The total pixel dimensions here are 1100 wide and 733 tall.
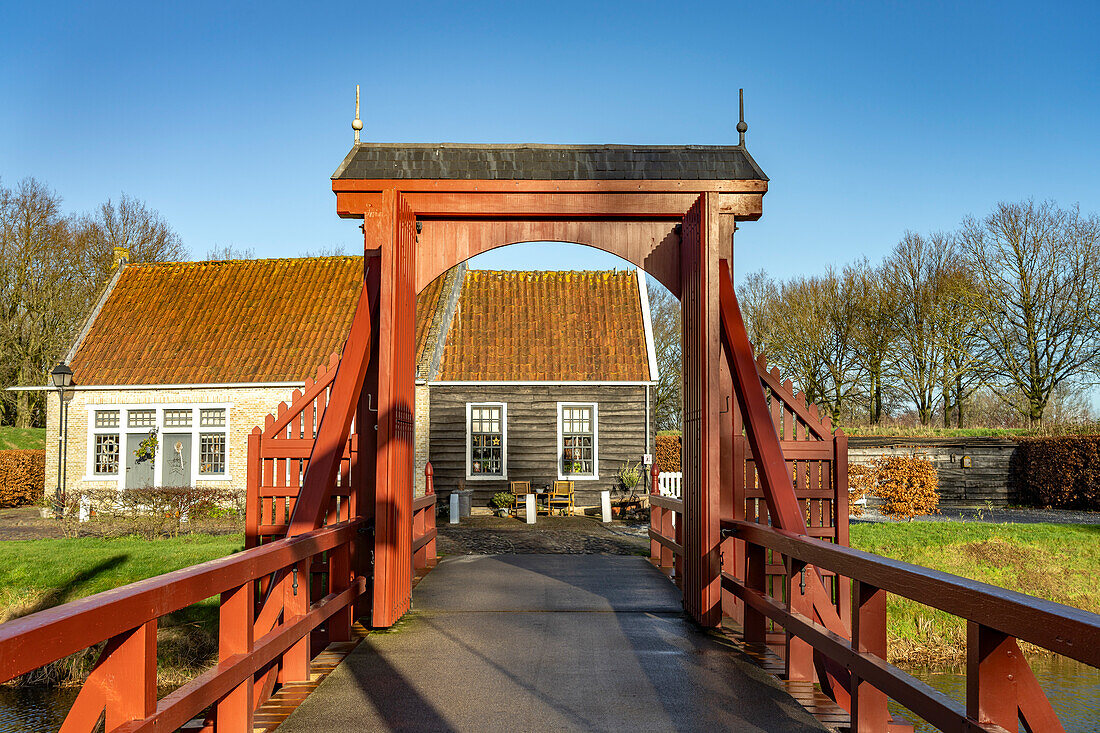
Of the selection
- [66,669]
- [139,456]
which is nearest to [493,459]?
[139,456]

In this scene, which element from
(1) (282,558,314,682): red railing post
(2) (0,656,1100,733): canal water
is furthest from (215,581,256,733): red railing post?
(2) (0,656,1100,733): canal water

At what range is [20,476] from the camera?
2341 cm

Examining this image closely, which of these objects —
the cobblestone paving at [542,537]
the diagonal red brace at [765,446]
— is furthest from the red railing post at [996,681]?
the cobblestone paving at [542,537]

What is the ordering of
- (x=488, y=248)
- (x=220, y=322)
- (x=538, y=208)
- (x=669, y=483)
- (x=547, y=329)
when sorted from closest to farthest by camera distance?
1. (x=538, y=208)
2. (x=488, y=248)
3. (x=669, y=483)
4. (x=547, y=329)
5. (x=220, y=322)

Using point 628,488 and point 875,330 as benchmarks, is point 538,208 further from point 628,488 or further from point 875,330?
point 875,330

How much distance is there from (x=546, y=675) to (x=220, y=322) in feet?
62.4

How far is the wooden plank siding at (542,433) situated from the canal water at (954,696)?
1096 centimetres

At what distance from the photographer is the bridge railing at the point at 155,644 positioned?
2.25 meters

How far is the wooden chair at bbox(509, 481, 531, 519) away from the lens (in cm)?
1947

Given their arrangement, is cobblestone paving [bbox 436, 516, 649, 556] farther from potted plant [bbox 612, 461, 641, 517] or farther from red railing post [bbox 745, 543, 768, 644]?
red railing post [bbox 745, 543, 768, 644]

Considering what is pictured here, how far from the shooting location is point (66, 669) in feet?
27.7

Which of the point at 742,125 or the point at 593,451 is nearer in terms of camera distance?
the point at 742,125

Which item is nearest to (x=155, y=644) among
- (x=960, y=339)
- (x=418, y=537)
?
(x=418, y=537)

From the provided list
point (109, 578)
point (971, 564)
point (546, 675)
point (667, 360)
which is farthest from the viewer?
point (667, 360)
